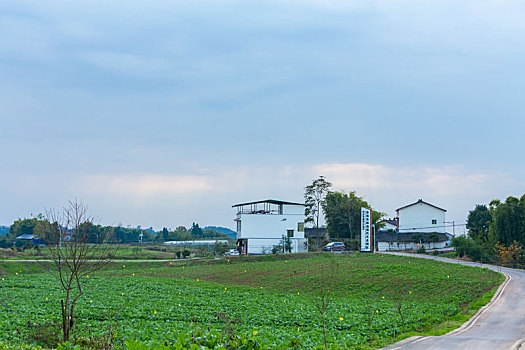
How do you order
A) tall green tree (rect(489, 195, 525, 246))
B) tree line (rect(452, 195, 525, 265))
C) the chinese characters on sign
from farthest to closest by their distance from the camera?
the chinese characters on sign, tall green tree (rect(489, 195, 525, 246)), tree line (rect(452, 195, 525, 265))

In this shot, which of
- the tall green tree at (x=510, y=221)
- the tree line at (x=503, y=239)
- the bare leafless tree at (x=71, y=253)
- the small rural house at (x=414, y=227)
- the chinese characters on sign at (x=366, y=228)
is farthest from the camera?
the small rural house at (x=414, y=227)

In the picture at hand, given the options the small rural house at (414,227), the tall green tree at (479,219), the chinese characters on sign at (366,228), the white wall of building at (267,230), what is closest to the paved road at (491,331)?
the chinese characters on sign at (366,228)

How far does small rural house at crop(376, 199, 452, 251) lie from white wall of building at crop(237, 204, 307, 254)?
12.2 meters

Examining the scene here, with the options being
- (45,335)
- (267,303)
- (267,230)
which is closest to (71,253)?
(45,335)

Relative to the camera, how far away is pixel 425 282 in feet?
98.6

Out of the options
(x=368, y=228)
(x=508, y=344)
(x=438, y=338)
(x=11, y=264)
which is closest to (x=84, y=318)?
(x=438, y=338)

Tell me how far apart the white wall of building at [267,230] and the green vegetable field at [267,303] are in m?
17.8

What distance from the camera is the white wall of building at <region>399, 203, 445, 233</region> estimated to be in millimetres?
68750

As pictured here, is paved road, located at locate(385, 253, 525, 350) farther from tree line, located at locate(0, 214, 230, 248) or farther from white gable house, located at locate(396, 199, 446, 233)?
tree line, located at locate(0, 214, 230, 248)

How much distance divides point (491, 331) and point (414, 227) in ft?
176

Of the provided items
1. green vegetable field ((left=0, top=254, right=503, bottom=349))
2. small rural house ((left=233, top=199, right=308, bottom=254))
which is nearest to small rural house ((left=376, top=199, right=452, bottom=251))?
small rural house ((left=233, top=199, right=308, bottom=254))

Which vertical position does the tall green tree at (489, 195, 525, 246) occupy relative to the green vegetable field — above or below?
above

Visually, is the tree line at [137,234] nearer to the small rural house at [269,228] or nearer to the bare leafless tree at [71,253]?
the small rural house at [269,228]

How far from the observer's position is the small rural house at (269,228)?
198ft
